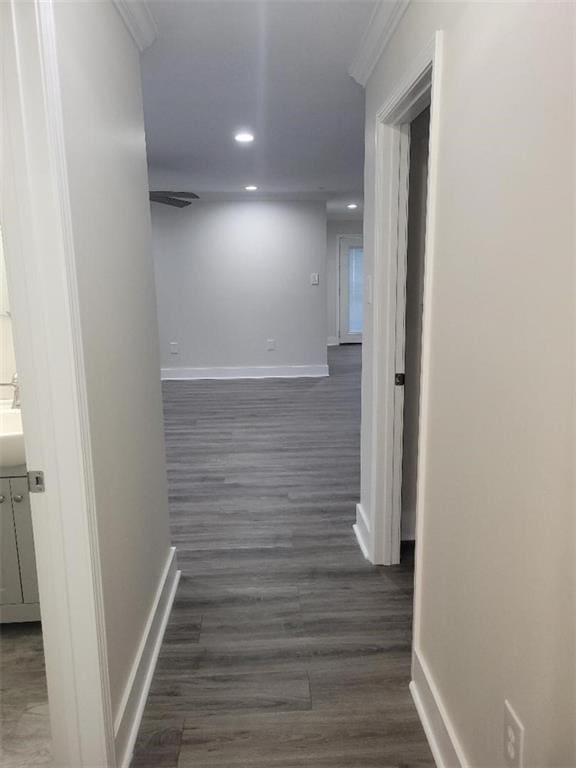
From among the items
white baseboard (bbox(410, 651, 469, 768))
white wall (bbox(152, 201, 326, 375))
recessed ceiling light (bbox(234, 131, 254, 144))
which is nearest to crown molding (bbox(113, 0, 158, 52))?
recessed ceiling light (bbox(234, 131, 254, 144))

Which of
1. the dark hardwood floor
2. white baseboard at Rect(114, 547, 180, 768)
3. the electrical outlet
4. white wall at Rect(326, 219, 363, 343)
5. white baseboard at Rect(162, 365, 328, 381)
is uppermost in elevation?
white wall at Rect(326, 219, 363, 343)

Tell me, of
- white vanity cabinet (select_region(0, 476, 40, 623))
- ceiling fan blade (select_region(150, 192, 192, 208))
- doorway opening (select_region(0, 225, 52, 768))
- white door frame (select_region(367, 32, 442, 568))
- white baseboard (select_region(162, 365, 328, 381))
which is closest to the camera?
doorway opening (select_region(0, 225, 52, 768))

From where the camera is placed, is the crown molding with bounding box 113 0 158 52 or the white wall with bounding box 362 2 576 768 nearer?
the white wall with bounding box 362 2 576 768

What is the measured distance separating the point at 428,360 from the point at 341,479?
2.24 m

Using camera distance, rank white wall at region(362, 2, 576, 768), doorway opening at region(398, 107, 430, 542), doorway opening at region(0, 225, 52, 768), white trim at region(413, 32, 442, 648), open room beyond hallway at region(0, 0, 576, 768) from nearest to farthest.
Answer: white wall at region(362, 2, 576, 768) < open room beyond hallway at region(0, 0, 576, 768) < white trim at region(413, 32, 442, 648) < doorway opening at region(0, 225, 52, 768) < doorway opening at region(398, 107, 430, 542)

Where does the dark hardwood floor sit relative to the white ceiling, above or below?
below

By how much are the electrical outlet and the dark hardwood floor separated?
1.70 feet

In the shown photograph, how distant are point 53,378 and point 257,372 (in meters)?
6.27

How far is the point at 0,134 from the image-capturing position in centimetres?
114

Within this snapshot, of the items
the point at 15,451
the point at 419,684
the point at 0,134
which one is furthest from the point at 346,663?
the point at 0,134

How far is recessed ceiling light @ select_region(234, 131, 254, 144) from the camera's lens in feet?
12.3

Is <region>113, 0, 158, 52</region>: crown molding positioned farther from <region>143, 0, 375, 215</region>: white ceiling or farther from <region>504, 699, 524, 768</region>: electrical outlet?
<region>504, 699, 524, 768</region>: electrical outlet

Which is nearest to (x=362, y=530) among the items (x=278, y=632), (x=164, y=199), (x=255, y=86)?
(x=278, y=632)

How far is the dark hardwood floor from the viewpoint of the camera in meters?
1.63
